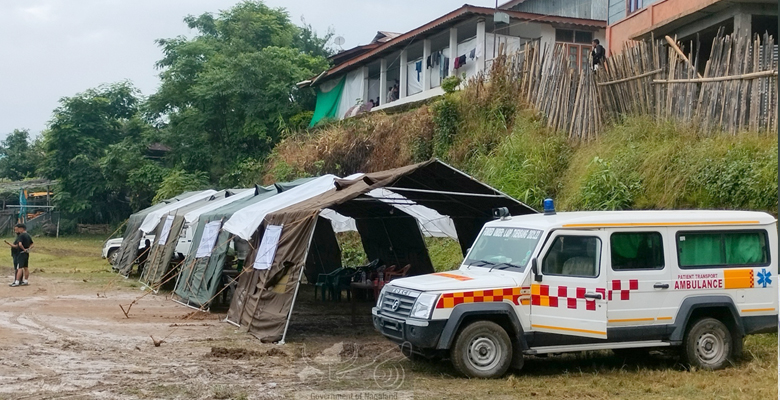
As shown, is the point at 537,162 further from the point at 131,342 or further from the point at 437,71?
the point at 437,71

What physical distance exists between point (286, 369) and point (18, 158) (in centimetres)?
4962

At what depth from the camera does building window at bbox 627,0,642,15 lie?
19.4 metres

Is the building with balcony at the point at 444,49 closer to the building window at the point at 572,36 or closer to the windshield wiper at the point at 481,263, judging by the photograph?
the building window at the point at 572,36

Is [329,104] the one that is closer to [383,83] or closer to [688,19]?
[383,83]

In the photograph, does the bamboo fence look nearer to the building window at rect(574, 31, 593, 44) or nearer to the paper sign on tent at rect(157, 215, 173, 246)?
the building window at rect(574, 31, 593, 44)

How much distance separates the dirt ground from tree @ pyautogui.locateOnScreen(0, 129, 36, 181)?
42.6 m

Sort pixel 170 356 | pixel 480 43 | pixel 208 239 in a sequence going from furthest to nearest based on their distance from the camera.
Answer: pixel 480 43, pixel 208 239, pixel 170 356

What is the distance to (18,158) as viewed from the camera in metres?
52.4

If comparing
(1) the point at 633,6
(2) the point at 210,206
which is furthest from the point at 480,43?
(2) the point at 210,206

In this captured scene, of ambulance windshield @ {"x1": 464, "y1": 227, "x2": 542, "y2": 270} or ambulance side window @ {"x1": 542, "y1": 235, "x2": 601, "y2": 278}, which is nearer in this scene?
ambulance side window @ {"x1": 542, "y1": 235, "x2": 601, "y2": 278}

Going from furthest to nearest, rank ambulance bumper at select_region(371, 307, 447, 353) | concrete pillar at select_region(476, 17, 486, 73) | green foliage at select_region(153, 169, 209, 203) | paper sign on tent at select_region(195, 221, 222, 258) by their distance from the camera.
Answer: green foliage at select_region(153, 169, 209, 203) → concrete pillar at select_region(476, 17, 486, 73) → paper sign on tent at select_region(195, 221, 222, 258) → ambulance bumper at select_region(371, 307, 447, 353)

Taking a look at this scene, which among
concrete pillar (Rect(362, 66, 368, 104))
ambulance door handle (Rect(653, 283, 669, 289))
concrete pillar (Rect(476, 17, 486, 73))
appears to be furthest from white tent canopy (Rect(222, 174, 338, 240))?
concrete pillar (Rect(362, 66, 368, 104))

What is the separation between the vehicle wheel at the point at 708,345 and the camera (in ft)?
29.8

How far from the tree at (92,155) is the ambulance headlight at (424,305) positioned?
1185 inches
